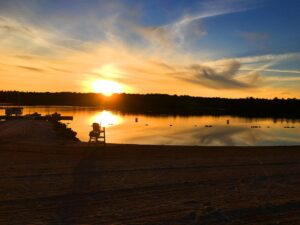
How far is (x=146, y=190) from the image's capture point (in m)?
8.73

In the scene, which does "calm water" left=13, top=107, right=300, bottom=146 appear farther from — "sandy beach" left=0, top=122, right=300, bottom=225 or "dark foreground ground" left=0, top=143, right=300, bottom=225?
"dark foreground ground" left=0, top=143, right=300, bottom=225

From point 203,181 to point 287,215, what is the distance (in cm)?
302

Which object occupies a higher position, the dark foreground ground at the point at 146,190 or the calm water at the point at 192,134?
the dark foreground ground at the point at 146,190

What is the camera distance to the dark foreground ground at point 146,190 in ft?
22.5

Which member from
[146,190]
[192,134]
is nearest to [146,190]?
[146,190]

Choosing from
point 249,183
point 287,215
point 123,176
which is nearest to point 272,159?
point 249,183

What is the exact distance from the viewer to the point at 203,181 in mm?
9945

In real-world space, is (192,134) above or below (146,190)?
below

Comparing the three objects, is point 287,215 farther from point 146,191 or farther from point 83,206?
point 83,206

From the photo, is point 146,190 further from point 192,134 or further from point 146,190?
point 192,134

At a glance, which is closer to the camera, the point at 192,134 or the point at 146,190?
the point at 146,190

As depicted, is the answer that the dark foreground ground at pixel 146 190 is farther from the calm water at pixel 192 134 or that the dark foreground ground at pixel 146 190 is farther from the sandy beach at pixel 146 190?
the calm water at pixel 192 134

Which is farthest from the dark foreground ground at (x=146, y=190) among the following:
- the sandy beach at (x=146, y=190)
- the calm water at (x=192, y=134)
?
the calm water at (x=192, y=134)

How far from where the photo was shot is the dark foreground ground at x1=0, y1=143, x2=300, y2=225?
6852 millimetres
